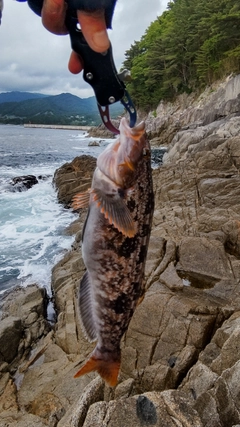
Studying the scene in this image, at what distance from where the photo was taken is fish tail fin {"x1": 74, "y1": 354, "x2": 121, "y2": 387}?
9.52ft

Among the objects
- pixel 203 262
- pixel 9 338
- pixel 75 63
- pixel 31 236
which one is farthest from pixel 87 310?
pixel 31 236

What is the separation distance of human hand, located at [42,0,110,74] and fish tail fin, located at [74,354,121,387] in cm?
258

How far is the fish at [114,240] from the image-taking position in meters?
2.73

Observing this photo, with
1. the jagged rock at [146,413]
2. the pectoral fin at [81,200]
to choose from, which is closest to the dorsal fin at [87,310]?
the pectoral fin at [81,200]

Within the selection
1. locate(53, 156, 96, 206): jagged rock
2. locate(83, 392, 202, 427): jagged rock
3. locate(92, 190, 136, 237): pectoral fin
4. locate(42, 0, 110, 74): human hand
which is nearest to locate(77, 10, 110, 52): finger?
locate(42, 0, 110, 74): human hand

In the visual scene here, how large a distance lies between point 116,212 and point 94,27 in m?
1.33

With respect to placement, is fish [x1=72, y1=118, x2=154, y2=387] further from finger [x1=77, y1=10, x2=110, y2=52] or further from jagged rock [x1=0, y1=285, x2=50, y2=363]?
jagged rock [x1=0, y1=285, x2=50, y2=363]

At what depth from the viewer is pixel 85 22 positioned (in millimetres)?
1962

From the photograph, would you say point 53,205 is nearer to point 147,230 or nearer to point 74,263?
point 74,263

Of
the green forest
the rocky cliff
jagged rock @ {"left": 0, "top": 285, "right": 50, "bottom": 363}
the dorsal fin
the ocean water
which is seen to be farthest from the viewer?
the green forest

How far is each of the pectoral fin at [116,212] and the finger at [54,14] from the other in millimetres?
1253

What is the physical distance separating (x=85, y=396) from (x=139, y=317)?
286 cm

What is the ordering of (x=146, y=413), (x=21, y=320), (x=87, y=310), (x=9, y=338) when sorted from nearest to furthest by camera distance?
1. (x=87, y=310)
2. (x=146, y=413)
3. (x=9, y=338)
4. (x=21, y=320)

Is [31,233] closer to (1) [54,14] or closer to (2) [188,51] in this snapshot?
(1) [54,14]
